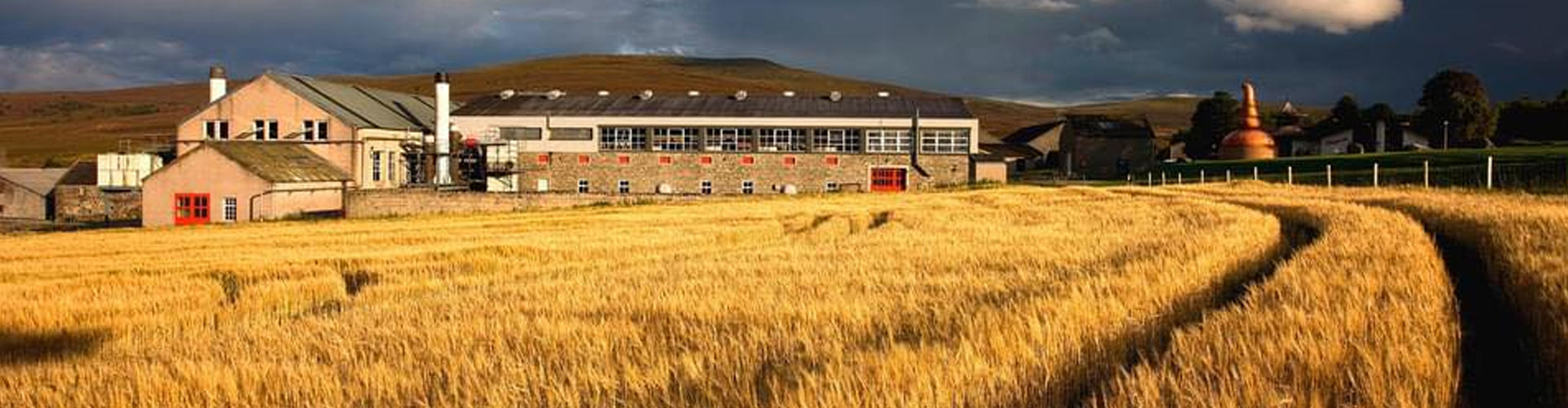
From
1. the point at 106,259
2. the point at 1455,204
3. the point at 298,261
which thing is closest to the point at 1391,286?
the point at 1455,204

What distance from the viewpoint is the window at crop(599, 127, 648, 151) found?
234 ft

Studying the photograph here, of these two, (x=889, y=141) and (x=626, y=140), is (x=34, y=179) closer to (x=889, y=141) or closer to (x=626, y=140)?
(x=626, y=140)

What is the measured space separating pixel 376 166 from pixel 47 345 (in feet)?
195

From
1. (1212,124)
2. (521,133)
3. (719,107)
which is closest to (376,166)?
(521,133)

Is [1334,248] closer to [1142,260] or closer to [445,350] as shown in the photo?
[1142,260]

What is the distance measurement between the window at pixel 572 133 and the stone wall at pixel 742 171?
1.05 metres

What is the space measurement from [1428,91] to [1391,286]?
105986 mm

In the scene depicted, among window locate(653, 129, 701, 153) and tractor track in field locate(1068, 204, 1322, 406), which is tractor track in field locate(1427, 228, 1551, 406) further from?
window locate(653, 129, 701, 153)

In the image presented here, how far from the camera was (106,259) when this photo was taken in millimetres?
24250

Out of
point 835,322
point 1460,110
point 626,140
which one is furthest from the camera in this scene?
point 1460,110

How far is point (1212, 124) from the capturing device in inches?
4631

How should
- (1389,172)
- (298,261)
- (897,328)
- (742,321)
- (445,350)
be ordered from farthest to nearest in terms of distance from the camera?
(1389,172) < (298,261) < (742,321) < (897,328) < (445,350)

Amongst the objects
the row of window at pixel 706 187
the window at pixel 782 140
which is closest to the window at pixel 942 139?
the row of window at pixel 706 187

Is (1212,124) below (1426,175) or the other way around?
the other way around
